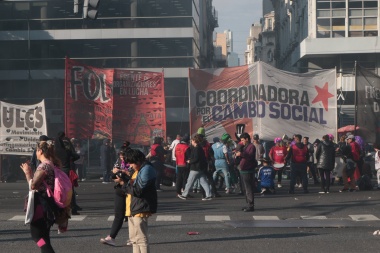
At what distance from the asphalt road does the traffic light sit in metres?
4.16

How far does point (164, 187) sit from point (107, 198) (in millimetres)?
5861

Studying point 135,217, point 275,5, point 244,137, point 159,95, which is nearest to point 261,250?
point 135,217

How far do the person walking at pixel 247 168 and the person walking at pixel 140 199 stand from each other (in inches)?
305

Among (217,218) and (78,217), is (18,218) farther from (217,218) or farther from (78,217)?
(217,218)

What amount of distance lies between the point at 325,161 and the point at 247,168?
20.7 feet

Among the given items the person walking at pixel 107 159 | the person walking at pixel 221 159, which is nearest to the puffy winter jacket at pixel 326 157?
the person walking at pixel 221 159

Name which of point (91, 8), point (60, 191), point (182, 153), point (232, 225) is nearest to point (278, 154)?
point (182, 153)

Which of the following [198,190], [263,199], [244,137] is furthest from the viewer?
[198,190]

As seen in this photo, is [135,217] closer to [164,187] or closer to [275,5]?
[164,187]

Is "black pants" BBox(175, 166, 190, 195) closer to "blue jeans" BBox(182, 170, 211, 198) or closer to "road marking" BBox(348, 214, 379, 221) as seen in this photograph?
"blue jeans" BBox(182, 170, 211, 198)

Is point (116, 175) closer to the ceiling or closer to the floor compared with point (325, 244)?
closer to the ceiling

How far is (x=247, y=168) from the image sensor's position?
18.3 metres

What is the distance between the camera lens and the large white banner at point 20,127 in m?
30.5

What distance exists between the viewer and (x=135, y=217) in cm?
1016
